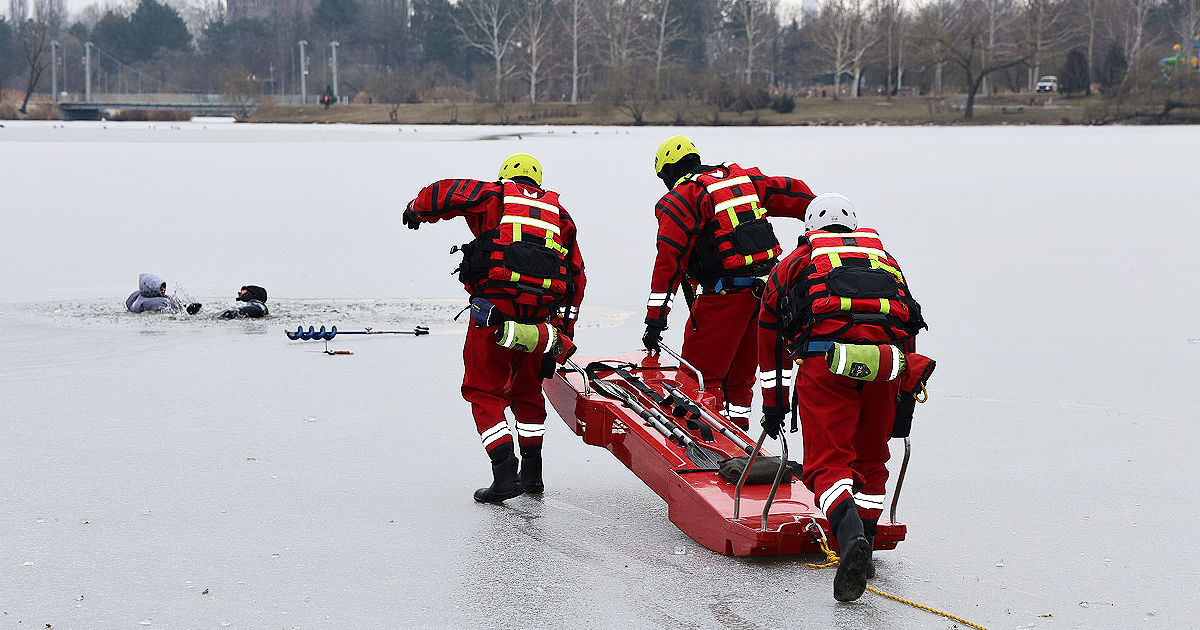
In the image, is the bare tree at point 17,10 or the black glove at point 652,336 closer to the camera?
the black glove at point 652,336

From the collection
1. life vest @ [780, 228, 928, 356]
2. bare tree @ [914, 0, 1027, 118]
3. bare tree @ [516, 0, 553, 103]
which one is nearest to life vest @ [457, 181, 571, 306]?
life vest @ [780, 228, 928, 356]

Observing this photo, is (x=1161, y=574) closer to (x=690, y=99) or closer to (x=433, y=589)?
(x=433, y=589)

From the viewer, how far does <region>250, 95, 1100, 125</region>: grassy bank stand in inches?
1895

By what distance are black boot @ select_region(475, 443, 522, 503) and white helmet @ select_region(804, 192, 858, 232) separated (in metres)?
1.56

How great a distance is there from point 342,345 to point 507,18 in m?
71.2

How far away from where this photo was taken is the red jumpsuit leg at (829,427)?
13.0ft

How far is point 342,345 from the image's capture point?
8.25 metres

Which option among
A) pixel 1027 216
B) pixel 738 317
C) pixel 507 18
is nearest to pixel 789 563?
pixel 738 317

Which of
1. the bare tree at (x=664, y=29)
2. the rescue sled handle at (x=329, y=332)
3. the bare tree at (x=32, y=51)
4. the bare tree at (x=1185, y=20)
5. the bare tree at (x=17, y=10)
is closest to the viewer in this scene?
the rescue sled handle at (x=329, y=332)

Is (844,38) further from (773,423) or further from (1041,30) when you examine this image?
(773,423)

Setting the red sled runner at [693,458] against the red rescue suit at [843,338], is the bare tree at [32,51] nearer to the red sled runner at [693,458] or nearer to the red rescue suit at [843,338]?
the red sled runner at [693,458]

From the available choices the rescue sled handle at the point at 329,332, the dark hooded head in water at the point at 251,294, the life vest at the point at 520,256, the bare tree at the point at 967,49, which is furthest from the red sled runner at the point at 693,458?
the bare tree at the point at 967,49

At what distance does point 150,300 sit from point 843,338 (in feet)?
22.2

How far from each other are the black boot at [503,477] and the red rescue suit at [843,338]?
1.35m
